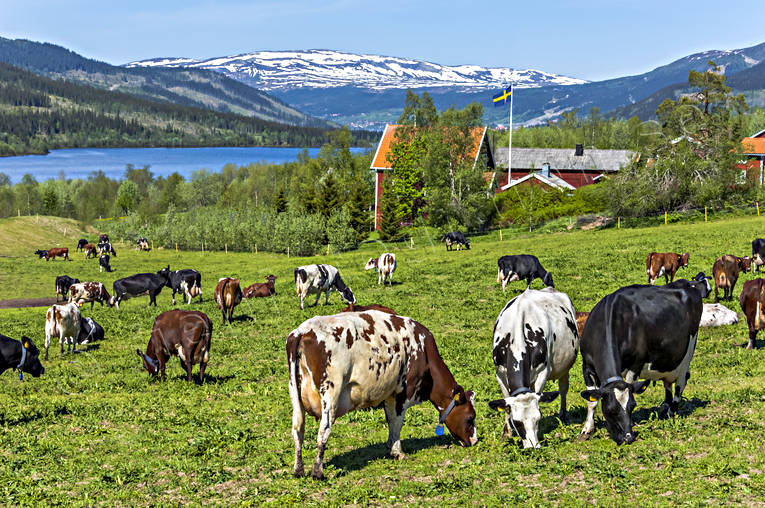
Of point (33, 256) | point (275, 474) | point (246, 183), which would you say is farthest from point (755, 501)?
point (246, 183)

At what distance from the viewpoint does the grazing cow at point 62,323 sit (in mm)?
23783

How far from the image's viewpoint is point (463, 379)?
→ 19156 mm

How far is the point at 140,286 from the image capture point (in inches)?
1513

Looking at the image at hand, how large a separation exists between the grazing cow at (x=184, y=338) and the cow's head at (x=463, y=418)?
29.4ft

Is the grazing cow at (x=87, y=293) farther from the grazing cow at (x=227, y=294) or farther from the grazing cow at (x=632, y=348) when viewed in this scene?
the grazing cow at (x=632, y=348)

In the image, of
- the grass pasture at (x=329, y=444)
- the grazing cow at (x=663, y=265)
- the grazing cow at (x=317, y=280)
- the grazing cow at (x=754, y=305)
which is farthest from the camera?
the grazing cow at (x=317, y=280)

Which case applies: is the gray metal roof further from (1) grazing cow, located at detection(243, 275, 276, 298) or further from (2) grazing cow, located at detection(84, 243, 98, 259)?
(1) grazing cow, located at detection(243, 275, 276, 298)

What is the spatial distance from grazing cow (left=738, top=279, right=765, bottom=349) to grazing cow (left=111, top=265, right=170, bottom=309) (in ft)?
97.3

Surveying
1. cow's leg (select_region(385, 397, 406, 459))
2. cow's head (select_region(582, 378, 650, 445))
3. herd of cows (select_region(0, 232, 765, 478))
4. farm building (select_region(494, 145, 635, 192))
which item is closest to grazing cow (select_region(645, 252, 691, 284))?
herd of cows (select_region(0, 232, 765, 478))

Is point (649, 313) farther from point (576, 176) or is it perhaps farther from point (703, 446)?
point (576, 176)

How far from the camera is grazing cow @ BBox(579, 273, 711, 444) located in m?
11.9

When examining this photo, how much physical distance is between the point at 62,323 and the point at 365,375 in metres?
16.7

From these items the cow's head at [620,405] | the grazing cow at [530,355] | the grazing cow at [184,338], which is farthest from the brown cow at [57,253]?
the cow's head at [620,405]

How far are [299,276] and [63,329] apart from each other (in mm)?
12009
